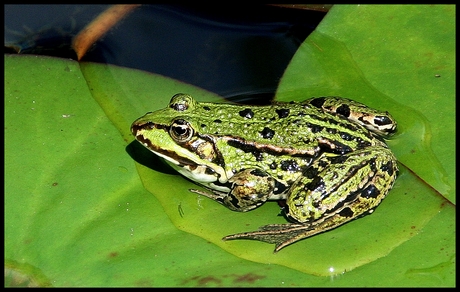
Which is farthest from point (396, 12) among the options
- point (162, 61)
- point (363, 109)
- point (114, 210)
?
point (114, 210)

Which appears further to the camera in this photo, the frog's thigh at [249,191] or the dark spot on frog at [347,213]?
the frog's thigh at [249,191]

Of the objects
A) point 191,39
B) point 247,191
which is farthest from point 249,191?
point 191,39

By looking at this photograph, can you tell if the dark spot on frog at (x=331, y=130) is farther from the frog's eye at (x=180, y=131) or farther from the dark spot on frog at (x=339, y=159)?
the frog's eye at (x=180, y=131)

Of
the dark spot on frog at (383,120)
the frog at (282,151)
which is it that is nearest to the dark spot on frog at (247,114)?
the frog at (282,151)

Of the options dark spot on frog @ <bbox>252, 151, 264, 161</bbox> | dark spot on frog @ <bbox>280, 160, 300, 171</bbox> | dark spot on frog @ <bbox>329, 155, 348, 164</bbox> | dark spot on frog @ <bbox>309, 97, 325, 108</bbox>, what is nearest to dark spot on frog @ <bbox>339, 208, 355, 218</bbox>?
dark spot on frog @ <bbox>329, 155, 348, 164</bbox>

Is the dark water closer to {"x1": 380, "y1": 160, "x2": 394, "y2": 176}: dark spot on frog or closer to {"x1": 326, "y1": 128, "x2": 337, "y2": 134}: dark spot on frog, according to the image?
{"x1": 326, "y1": 128, "x2": 337, "y2": 134}: dark spot on frog

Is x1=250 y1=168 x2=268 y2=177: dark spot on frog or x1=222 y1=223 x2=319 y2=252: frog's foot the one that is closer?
x1=222 y1=223 x2=319 y2=252: frog's foot

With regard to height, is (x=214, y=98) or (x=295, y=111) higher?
(x=295, y=111)

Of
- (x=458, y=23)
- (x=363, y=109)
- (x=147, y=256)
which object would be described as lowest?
(x=147, y=256)

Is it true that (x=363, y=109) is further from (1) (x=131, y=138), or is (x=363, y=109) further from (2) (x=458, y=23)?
(1) (x=131, y=138)
